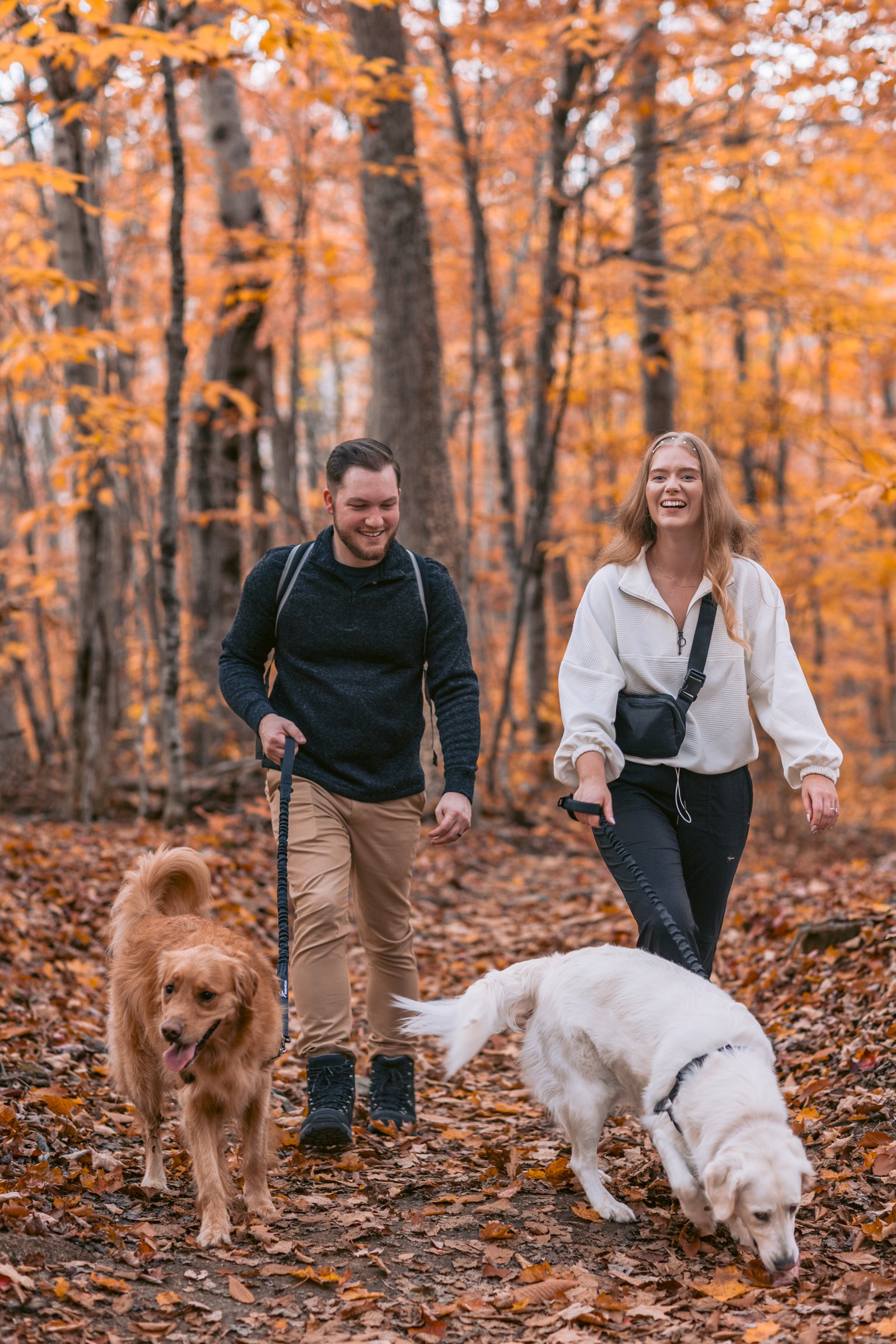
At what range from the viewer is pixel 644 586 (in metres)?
4.07

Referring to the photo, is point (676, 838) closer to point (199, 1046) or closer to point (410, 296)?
point (199, 1046)

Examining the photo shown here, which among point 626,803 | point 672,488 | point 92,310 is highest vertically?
point 92,310

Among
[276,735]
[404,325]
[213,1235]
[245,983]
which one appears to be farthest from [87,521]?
[213,1235]

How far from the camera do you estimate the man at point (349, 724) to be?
4426 mm

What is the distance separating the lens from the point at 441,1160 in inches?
175

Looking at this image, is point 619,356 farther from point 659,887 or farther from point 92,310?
point 659,887

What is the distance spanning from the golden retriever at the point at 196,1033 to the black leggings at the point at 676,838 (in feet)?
4.46

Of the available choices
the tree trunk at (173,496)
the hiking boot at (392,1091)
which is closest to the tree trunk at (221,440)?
the tree trunk at (173,496)

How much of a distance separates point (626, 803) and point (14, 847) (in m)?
5.58

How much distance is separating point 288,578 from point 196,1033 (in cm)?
180

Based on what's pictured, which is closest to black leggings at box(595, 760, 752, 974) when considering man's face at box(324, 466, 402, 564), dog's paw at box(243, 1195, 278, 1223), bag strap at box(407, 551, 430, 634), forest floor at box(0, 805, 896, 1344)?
forest floor at box(0, 805, 896, 1344)

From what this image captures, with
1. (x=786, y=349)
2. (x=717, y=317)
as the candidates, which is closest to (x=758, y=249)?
(x=717, y=317)

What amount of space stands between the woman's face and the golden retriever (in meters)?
2.15

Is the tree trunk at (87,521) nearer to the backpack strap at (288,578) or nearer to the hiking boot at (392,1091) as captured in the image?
the backpack strap at (288,578)
